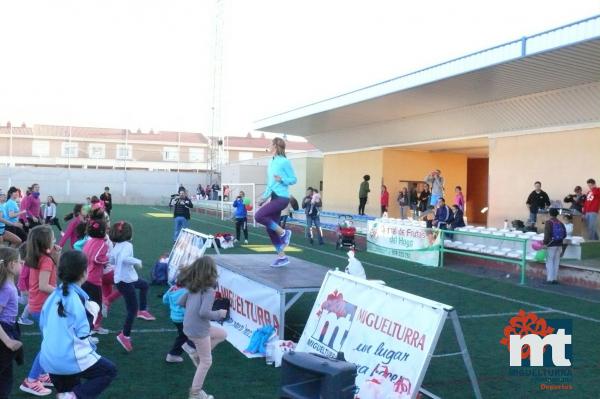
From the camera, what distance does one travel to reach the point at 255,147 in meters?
73.1

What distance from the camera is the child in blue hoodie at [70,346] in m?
4.14

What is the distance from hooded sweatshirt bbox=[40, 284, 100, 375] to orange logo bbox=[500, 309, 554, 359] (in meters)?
4.83

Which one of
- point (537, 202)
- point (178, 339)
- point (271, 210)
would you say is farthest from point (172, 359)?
point (537, 202)

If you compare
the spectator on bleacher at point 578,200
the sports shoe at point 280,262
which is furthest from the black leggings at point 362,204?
the sports shoe at point 280,262

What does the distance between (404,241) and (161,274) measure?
7909 millimetres

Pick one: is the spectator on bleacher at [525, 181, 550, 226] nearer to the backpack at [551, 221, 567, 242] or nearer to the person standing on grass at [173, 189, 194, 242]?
the backpack at [551, 221, 567, 242]

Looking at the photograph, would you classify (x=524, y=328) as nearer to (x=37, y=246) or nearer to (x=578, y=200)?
(x=37, y=246)

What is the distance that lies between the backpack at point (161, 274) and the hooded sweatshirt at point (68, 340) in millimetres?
7321

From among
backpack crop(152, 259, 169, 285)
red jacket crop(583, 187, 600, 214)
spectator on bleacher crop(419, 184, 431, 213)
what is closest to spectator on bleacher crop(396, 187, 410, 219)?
spectator on bleacher crop(419, 184, 431, 213)

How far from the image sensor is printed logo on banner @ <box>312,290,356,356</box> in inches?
228

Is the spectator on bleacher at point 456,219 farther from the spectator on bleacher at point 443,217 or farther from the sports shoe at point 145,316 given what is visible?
Result: the sports shoe at point 145,316

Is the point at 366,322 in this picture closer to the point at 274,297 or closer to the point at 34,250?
the point at 274,297

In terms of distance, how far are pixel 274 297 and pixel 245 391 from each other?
1.55m

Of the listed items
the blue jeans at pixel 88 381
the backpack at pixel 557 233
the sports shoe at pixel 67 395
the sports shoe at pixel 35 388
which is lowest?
the sports shoe at pixel 35 388
